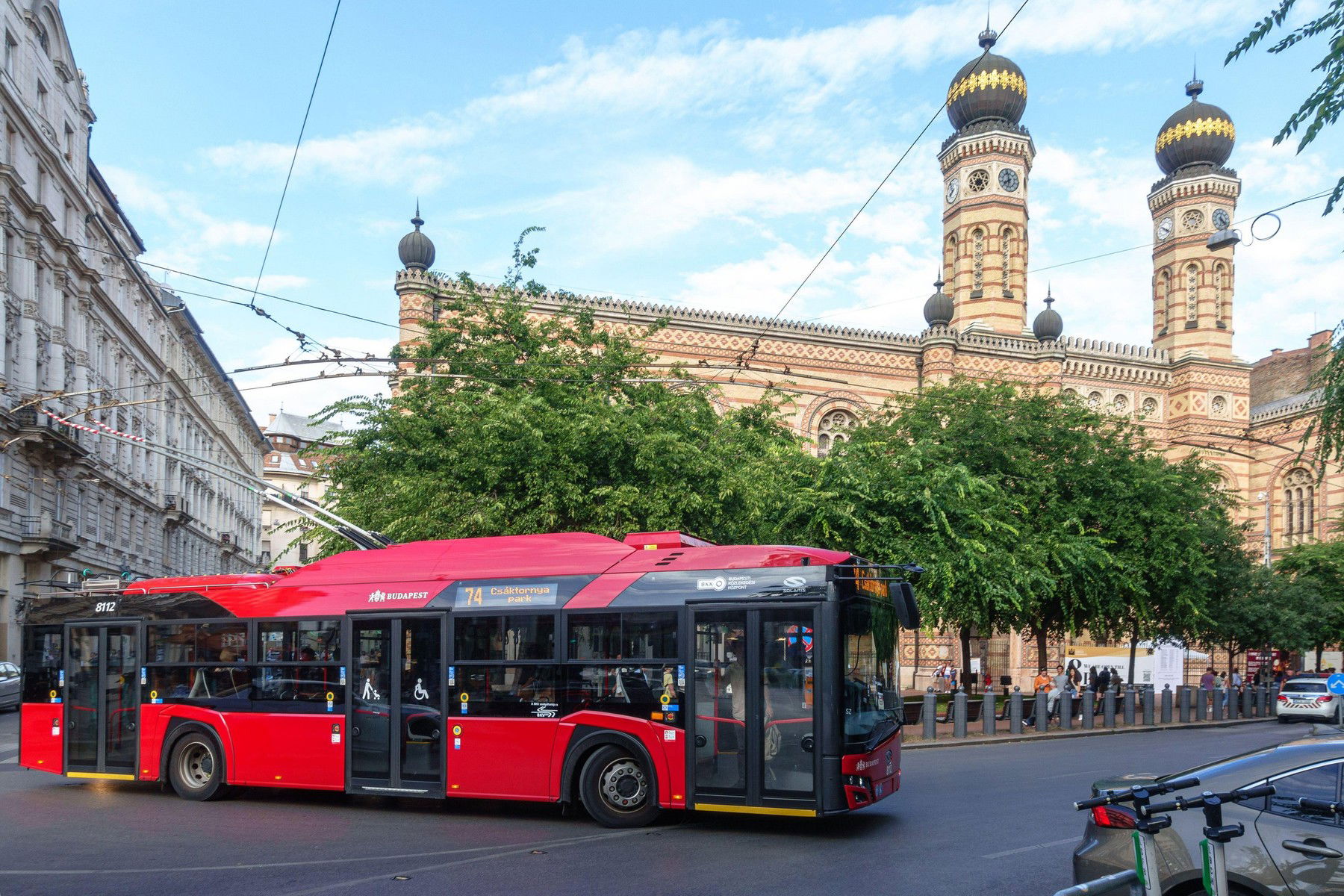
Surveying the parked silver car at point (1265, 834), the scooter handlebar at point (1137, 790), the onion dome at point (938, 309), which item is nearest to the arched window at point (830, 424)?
the onion dome at point (938, 309)

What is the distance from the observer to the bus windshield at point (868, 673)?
33.5 ft

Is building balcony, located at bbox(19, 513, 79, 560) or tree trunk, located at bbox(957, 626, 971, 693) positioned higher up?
building balcony, located at bbox(19, 513, 79, 560)

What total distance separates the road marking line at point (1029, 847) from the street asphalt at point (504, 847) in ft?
0.08

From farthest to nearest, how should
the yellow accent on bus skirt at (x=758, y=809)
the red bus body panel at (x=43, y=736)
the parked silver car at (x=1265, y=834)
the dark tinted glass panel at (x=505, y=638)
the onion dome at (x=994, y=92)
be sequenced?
the onion dome at (x=994, y=92)
the red bus body panel at (x=43, y=736)
the dark tinted glass panel at (x=505, y=638)
the yellow accent on bus skirt at (x=758, y=809)
the parked silver car at (x=1265, y=834)

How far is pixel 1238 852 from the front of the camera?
17.8 feet

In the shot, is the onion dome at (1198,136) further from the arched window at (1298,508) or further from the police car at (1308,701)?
the police car at (1308,701)

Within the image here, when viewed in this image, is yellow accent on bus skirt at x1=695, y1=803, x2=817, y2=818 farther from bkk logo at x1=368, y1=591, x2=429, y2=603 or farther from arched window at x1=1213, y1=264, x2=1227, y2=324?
arched window at x1=1213, y1=264, x2=1227, y2=324

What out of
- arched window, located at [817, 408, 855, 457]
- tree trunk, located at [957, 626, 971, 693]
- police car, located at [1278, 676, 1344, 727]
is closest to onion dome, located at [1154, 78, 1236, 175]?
arched window, located at [817, 408, 855, 457]

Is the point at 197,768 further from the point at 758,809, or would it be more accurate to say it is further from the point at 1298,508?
the point at 1298,508

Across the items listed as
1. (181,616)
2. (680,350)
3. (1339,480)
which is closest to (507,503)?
(181,616)

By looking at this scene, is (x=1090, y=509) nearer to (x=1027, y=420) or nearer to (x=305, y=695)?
(x=1027, y=420)

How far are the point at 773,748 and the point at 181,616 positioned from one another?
7139mm

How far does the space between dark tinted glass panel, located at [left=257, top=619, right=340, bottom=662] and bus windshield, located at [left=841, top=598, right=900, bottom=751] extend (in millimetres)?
5448

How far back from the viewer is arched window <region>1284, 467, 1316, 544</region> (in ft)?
164
